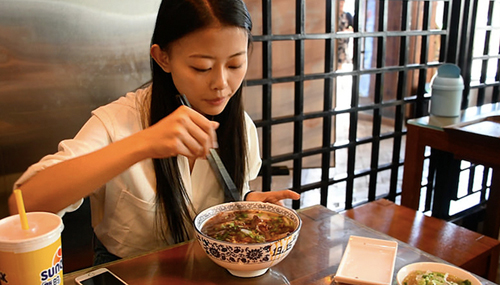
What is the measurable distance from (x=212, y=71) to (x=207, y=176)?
43 centimetres

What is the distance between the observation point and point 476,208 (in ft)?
11.2

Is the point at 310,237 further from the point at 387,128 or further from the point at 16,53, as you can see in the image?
the point at 387,128

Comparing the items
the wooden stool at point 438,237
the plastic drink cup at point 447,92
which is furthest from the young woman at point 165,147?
the plastic drink cup at point 447,92

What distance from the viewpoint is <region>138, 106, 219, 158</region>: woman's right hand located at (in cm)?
107

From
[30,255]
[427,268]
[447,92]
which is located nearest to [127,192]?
[30,255]

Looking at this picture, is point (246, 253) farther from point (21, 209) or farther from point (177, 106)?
point (177, 106)

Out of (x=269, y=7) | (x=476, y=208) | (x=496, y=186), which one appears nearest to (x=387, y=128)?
(x=476, y=208)

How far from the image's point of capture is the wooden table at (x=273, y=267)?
1.08m

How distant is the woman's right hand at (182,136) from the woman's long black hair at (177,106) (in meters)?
0.33

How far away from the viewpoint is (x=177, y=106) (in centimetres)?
151

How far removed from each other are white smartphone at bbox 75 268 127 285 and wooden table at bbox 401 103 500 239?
205cm

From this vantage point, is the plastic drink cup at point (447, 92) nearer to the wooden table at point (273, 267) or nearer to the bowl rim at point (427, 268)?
the wooden table at point (273, 267)

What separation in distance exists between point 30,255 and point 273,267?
0.58 meters

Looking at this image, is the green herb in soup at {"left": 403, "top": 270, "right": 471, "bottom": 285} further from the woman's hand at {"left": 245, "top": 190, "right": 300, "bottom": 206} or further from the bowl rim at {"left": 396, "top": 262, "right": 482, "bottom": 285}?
the woman's hand at {"left": 245, "top": 190, "right": 300, "bottom": 206}
